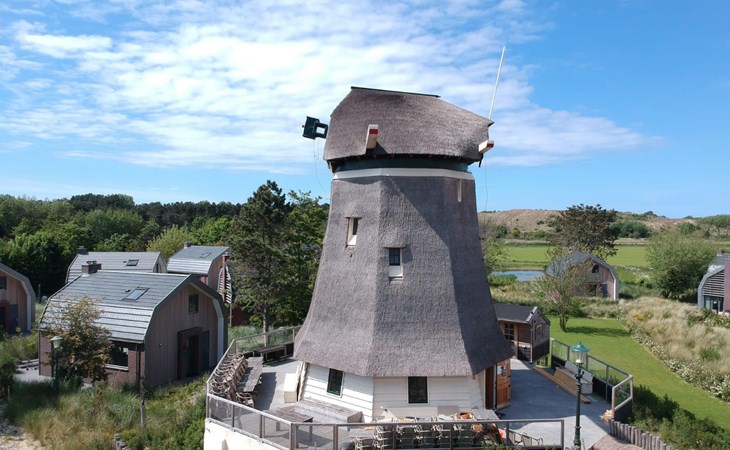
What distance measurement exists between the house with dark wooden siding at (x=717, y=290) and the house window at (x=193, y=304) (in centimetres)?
3595

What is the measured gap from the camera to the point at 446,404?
12.9 meters

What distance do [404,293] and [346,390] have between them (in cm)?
290


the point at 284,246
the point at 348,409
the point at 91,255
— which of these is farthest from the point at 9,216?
the point at 348,409

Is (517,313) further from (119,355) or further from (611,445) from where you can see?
(119,355)

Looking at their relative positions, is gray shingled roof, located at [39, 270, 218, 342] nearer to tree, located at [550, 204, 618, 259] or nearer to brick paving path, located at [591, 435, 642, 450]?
brick paving path, located at [591, 435, 642, 450]

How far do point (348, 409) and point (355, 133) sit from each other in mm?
7296

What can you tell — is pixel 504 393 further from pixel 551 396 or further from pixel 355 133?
pixel 355 133

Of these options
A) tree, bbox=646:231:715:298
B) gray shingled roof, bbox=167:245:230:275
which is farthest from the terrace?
tree, bbox=646:231:715:298

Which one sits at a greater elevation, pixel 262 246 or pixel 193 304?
pixel 262 246

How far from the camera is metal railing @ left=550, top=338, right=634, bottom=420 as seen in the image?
1390cm

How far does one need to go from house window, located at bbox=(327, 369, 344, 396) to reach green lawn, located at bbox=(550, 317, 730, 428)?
12.1 meters

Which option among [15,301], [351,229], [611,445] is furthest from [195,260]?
[611,445]

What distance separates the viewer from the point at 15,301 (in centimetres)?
2912

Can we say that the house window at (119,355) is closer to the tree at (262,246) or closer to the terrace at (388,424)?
Answer: the terrace at (388,424)
